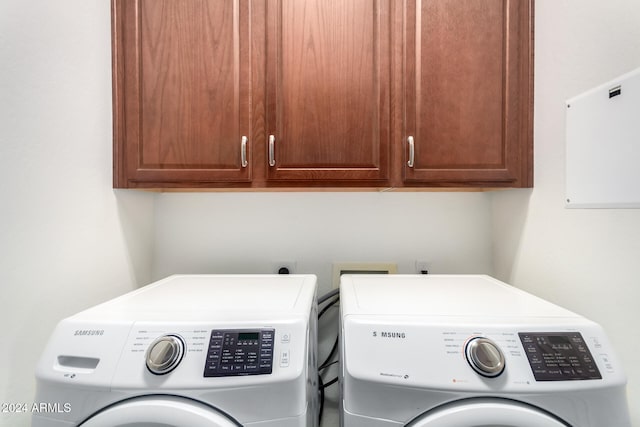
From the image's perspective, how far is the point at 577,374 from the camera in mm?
594

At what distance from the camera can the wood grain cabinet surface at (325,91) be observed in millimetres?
982

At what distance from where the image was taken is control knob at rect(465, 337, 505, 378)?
1.94 ft

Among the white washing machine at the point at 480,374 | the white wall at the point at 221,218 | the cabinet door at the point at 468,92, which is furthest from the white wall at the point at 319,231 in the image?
the white washing machine at the point at 480,374

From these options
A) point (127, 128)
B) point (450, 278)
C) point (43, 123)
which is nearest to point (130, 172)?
point (127, 128)

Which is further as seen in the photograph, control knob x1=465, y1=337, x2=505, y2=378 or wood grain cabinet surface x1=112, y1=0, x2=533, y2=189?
wood grain cabinet surface x1=112, y1=0, x2=533, y2=189

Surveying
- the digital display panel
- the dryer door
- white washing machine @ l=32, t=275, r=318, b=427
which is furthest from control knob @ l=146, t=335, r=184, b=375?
the dryer door

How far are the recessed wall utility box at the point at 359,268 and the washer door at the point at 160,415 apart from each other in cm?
72

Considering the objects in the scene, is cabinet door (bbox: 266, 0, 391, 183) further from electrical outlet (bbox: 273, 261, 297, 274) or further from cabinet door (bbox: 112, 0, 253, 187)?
electrical outlet (bbox: 273, 261, 297, 274)

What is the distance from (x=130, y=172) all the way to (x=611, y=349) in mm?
1393

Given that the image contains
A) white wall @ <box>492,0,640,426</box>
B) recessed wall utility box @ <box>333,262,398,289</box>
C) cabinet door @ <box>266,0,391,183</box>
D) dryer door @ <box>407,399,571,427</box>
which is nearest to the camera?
dryer door @ <box>407,399,571,427</box>

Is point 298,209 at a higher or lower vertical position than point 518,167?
lower

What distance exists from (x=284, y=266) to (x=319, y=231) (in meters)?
0.21

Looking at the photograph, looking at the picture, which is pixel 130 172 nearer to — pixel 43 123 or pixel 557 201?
pixel 43 123

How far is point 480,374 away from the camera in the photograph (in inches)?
23.4
